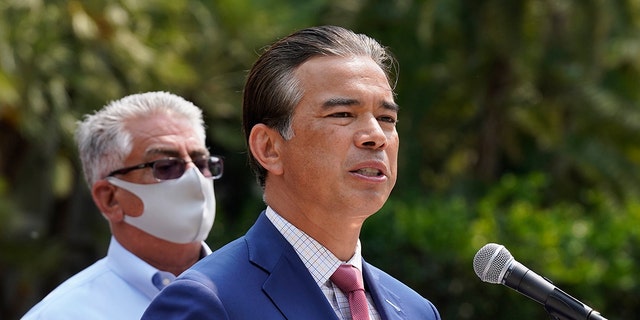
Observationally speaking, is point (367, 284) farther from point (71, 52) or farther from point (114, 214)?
point (71, 52)

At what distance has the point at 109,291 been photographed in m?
4.35

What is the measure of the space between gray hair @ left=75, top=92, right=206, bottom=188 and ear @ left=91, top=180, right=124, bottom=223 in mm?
40

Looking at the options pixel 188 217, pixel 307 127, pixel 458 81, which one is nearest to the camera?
pixel 307 127

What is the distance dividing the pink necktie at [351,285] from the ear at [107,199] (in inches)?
72.9

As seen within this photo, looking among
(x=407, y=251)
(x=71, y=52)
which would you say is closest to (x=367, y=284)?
(x=407, y=251)

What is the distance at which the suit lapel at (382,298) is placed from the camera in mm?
3068

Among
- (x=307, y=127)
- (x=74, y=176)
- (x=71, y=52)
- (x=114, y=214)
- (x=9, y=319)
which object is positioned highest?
(x=307, y=127)

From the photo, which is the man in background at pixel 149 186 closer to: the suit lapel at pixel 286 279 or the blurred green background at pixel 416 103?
the suit lapel at pixel 286 279

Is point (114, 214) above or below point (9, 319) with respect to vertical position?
above

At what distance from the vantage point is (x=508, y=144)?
41.9 ft

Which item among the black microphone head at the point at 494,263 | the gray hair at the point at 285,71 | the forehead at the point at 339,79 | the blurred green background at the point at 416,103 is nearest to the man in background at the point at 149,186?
the gray hair at the point at 285,71

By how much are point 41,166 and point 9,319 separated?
6.44 ft

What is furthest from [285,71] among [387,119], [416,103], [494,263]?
[416,103]

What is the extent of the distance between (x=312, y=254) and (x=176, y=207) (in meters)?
1.69
